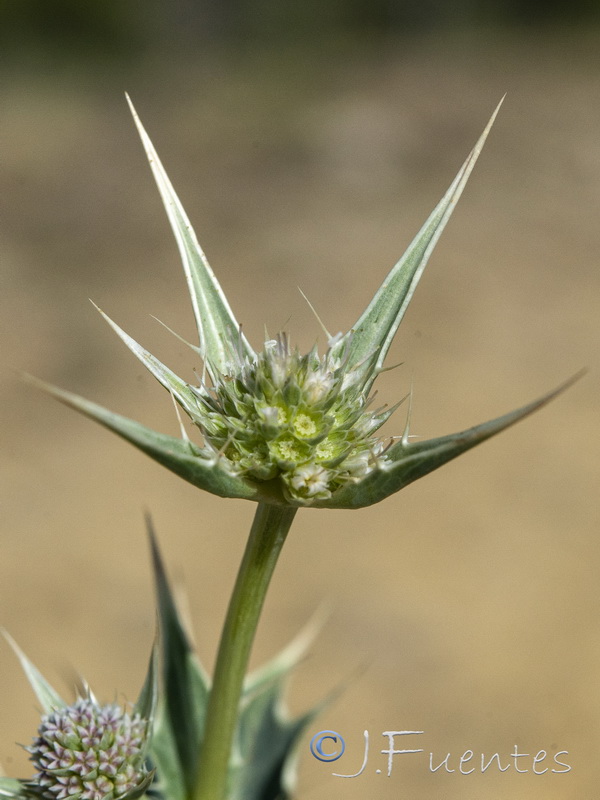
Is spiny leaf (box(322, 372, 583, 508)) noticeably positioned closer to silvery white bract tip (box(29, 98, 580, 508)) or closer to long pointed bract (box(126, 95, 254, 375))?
silvery white bract tip (box(29, 98, 580, 508))

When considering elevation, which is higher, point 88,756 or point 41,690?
point 41,690

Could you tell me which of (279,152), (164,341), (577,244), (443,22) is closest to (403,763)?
(164,341)

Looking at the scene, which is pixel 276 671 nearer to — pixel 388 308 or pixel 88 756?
pixel 88 756

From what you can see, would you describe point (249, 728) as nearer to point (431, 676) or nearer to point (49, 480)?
point (431, 676)

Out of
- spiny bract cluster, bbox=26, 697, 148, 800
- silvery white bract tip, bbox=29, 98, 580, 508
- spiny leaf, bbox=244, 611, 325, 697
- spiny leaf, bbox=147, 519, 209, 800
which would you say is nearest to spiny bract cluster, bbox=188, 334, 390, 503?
silvery white bract tip, bbox=29, 98, 580, 508

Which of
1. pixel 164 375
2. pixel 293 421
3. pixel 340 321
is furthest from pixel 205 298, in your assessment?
pixel 340 321
